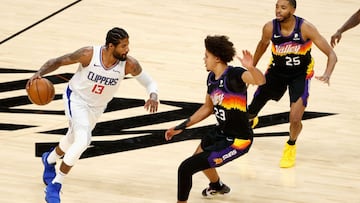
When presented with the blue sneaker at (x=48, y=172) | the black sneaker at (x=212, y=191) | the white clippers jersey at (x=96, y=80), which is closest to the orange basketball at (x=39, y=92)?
the white clippers jersey at (x=96, y=80)

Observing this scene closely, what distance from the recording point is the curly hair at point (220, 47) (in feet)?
27.3

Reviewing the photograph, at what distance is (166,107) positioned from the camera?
11.6m

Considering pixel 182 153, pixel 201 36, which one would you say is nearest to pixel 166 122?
pixel 182 153

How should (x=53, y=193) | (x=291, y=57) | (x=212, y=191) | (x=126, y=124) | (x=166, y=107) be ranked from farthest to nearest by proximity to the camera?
(x=166, y=107), (x=126, y=124), (x=291, y=57), (x=212, y=191), (x=53, y=193)

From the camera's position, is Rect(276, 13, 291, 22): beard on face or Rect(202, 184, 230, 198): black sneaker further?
Rect(276, 13, 291, 22): beard on face

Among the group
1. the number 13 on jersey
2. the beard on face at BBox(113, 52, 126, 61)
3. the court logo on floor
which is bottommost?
the court logo on floor

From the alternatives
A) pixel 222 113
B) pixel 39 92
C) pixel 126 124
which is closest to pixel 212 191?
pixel 222 113

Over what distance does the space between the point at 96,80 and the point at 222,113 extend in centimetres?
127

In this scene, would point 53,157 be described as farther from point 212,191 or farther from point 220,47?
point 220,47

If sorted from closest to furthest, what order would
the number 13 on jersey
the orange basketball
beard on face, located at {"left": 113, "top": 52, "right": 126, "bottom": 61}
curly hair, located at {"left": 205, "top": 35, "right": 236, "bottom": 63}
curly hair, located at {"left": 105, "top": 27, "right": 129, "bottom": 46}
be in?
curly hair, located at {"left": 205, "top": 35, "right": 236, "bottom": 63} → curly hair, located at {"left": 105, "top": 27, "right": 129, "bottom": 46} → beard on face, located at {"left": 113, "top": 52, "right": 126, "bottom": 61} → the number 13 on jersey → the orange basketball

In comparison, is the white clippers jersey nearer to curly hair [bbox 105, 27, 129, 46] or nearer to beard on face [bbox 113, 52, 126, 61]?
beard on face [bbox 113, 52, 126, 61]

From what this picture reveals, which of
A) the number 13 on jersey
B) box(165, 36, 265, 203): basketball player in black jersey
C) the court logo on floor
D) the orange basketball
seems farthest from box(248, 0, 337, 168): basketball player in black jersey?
the orange basketball

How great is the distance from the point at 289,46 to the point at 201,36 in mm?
4875

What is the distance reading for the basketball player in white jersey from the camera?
8.59 m
